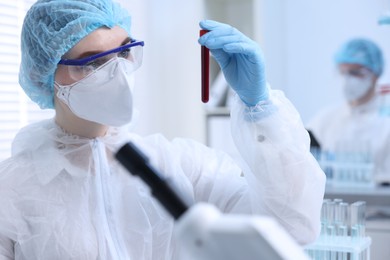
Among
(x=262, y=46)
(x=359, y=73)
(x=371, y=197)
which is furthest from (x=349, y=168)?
(x=262, y=46)

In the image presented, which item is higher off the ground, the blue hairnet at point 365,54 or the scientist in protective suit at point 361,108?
the blue hairnet at point 365,54

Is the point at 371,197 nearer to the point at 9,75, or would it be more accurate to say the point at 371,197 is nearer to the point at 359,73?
the point at 359,73

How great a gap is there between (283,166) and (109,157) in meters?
0.40

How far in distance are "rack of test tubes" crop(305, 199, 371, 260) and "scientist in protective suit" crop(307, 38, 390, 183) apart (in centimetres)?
152

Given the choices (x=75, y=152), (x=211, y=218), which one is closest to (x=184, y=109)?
(x=75, y=152)

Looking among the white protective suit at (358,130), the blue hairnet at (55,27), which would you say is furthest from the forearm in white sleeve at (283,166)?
the white protective suit at (358,130)

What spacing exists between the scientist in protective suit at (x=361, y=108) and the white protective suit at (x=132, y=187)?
64.2 inches

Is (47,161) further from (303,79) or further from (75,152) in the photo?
(303,79)

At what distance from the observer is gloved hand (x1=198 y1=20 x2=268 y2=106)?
97cm

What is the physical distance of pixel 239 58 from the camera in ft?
3.37

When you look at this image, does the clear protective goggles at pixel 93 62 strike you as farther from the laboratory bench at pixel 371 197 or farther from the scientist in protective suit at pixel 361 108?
the scientist in protective suit at pixel 361 108

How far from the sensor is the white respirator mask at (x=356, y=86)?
2.87 m

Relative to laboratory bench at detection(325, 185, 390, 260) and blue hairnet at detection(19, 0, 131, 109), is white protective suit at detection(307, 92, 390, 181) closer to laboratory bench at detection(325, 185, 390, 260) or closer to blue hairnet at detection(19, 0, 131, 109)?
laboratory bench at detection(325, 185, 390, 260)

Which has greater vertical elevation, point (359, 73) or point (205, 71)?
point (205, 71)
